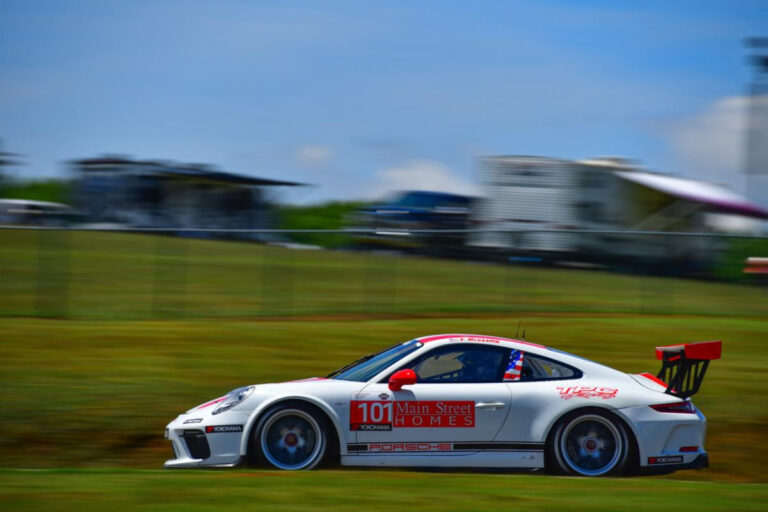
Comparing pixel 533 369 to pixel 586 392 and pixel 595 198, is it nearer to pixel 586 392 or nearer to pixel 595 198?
pixel 586 392

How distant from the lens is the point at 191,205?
26.0 metres

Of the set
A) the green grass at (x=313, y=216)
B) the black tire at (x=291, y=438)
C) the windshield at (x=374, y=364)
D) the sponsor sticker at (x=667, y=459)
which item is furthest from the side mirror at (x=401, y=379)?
the green grass at (x=313, y=216)

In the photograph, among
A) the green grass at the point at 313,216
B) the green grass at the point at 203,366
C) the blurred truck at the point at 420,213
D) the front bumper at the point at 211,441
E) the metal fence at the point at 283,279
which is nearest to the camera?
the front bumper at the point at 211,441

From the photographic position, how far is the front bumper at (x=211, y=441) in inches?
296

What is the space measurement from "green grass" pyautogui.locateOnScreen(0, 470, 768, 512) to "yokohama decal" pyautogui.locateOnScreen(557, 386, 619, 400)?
0.88 m

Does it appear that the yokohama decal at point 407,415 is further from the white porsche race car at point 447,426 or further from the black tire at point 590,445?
the black tire at point 590,445

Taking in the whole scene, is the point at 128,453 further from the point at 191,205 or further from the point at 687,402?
the point at 191,205

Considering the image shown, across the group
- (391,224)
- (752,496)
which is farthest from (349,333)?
(391,224)

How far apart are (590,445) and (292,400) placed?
249 centimetres

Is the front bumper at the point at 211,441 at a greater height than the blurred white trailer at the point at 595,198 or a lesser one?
lesser

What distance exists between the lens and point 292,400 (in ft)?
25.0

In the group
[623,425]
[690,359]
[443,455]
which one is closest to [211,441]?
[443,455]

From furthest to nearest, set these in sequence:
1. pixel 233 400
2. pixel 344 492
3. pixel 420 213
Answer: pixel 420 213
pixel 233 400
pixel 344 492

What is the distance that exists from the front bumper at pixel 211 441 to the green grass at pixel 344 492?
57cm
